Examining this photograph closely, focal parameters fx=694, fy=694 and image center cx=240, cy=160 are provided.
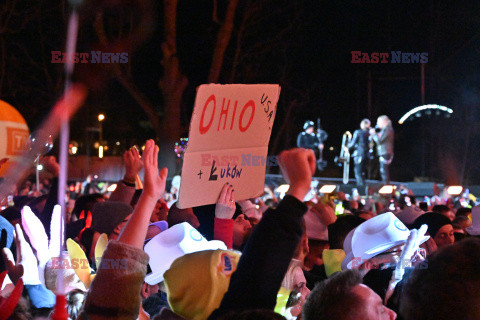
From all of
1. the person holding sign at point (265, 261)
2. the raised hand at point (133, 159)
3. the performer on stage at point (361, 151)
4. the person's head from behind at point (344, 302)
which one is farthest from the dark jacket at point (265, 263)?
the performer on stage at point (361, 151)

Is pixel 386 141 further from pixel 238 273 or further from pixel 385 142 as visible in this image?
pixel 238 273

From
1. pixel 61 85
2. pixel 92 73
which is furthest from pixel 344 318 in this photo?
pixel 61 85

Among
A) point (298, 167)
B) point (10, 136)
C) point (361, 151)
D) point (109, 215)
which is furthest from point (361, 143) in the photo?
point (298, 167)

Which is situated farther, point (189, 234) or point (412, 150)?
point (412, 150)

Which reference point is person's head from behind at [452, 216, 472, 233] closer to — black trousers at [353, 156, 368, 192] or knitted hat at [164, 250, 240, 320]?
knitted hat at [164, 250, 240, 320]

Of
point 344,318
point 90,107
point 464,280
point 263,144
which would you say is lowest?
point 344,318

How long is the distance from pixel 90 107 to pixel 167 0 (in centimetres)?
1359

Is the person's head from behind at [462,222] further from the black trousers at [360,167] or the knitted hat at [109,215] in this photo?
the black trousers at [360,167]

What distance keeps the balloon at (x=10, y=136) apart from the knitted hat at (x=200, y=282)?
2028 mm

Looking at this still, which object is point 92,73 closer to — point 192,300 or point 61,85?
point 61,85

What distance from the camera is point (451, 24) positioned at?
22.6 meters

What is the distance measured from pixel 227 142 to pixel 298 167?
937mm

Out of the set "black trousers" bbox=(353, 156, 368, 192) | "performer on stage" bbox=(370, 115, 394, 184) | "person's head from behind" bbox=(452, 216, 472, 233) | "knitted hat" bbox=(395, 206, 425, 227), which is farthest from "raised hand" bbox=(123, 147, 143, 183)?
"black trousers" bbox=(353, 156, 368, 192)

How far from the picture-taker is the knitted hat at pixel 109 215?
468cm
